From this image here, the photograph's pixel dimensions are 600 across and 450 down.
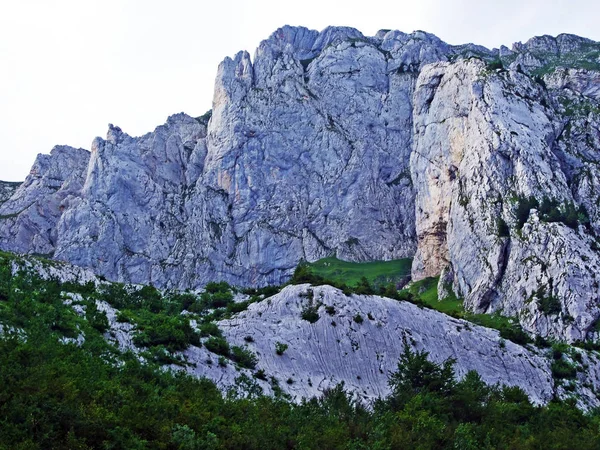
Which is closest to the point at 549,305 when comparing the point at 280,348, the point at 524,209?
the point at 524,209

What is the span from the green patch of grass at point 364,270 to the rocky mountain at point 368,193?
13.6 ft

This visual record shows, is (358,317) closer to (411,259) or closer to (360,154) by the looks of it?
(411,259)

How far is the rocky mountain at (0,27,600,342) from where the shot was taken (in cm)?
13438

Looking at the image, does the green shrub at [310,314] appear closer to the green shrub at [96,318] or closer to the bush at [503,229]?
the green shrub at [96,318]

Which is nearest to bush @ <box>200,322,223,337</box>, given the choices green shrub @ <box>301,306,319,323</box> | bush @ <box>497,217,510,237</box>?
green shrub @ <box>301,306,319,323</box>

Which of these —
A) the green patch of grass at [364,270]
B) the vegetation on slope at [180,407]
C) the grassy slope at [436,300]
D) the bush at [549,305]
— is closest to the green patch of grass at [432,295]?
the grassy slope at [436,300]

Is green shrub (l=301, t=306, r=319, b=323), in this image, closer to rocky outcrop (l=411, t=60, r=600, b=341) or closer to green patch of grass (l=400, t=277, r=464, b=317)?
rocky outcrop (l=411, t=60, r=600, b=341)

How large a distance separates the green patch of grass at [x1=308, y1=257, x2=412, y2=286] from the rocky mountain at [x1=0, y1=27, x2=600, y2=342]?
415cm

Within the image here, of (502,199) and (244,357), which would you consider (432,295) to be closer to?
(502,199)

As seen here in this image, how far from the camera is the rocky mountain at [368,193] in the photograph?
134375 millimetres

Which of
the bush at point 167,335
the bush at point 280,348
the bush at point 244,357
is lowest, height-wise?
the bush at point 244,357

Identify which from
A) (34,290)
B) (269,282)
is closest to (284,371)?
Result: (34,290)

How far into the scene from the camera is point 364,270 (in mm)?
169125

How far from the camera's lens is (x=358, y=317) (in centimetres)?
5347
